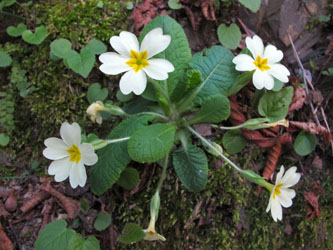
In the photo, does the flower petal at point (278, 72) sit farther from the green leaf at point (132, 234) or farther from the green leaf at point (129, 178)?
the green leaf at point (132, 234)

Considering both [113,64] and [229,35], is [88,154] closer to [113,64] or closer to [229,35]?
[113,64]

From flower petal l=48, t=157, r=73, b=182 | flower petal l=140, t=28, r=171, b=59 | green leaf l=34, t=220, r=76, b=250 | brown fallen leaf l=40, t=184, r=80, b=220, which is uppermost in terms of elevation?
flower petal l=140, t=28, r=171, b=59

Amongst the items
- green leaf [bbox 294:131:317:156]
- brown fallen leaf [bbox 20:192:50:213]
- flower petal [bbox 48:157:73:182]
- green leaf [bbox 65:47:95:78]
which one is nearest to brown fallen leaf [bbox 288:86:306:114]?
green leaf [bbox 294:131:317:156]

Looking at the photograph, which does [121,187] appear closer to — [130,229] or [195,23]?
[130,229]

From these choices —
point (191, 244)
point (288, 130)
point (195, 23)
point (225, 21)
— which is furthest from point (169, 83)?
point (191, 244)

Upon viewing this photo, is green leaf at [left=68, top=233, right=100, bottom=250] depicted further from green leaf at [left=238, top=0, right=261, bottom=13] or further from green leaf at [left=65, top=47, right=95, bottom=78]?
green leaf at [left=238, top=0, right=261, bottom=13]
